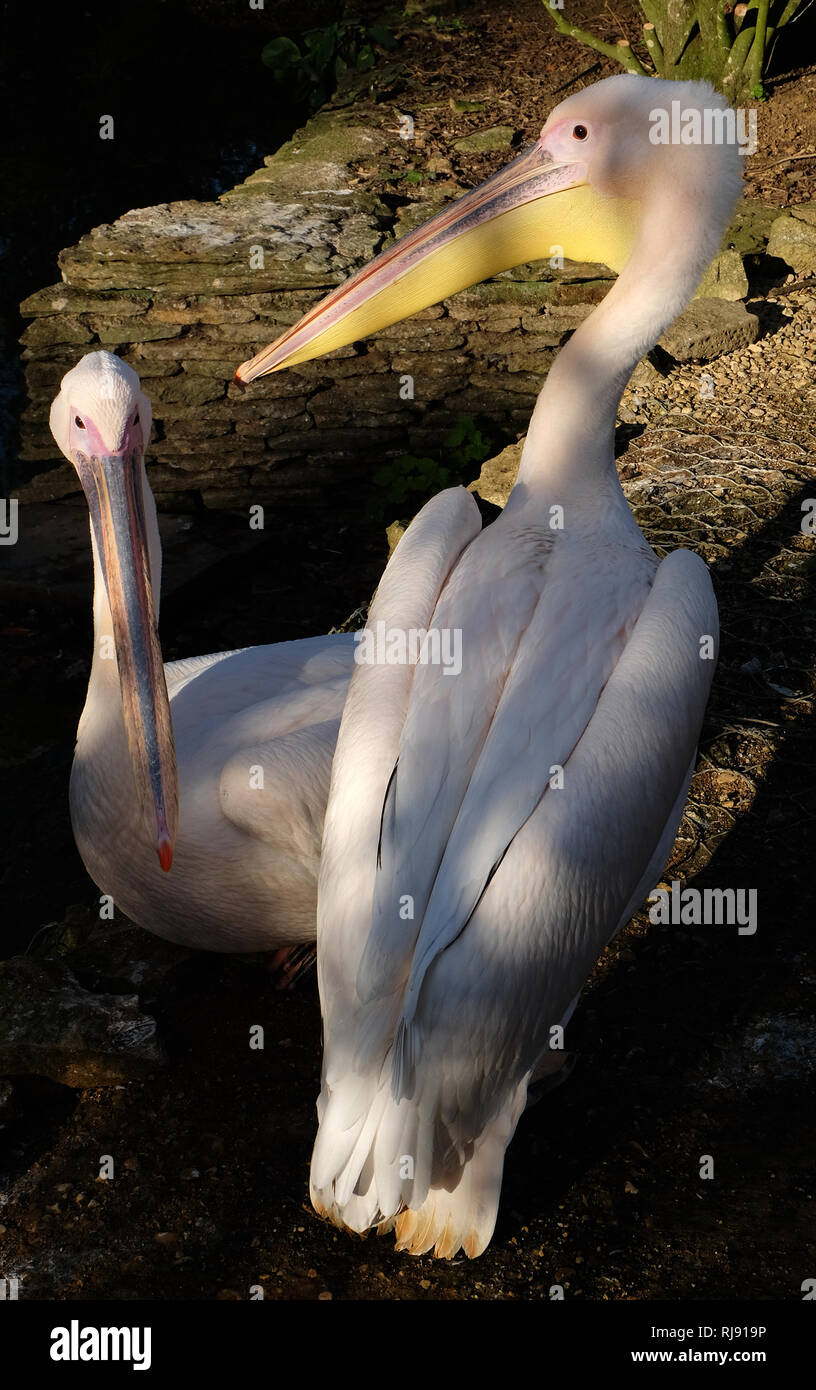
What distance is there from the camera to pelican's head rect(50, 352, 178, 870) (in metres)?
2.65

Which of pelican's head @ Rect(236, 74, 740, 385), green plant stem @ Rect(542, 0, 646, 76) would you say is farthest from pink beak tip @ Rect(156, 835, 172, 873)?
green plant stem @ Rect(542, 0, 646, 76)

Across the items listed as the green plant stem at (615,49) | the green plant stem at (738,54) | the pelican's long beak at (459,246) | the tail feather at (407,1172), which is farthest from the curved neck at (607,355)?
the green plant stem at (615,49)

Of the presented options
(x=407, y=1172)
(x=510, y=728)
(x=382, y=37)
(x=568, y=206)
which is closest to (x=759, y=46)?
(x=382, y=37)

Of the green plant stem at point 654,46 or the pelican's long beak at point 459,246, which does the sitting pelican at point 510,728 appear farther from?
the green plant stem at point 654,46

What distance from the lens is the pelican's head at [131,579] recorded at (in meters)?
2.65

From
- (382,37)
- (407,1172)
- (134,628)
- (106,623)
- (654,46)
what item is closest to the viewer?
(407,1172)

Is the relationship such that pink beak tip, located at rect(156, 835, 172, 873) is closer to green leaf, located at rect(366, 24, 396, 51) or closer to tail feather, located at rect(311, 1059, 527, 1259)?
tail feather, located at rect(311, 1059, 527, 1259)

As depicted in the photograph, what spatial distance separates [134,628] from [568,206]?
151 cm

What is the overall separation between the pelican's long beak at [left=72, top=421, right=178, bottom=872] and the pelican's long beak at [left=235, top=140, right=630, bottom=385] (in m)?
0.49

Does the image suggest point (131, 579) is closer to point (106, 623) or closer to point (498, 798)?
point (106, 623)

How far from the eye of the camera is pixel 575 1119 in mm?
2846

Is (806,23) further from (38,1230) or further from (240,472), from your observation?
(38,1230)

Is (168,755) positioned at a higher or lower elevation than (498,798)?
higher

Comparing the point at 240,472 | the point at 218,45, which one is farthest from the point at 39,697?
the point at 218,45
